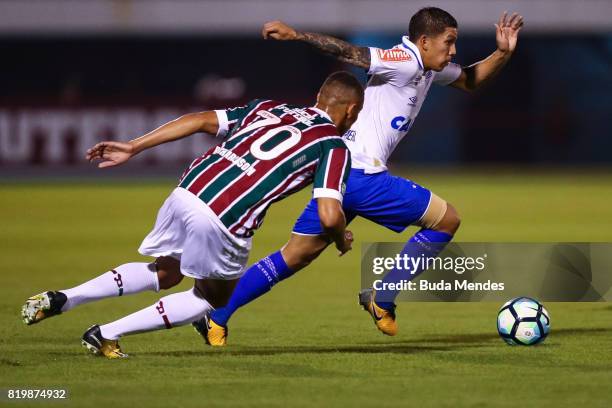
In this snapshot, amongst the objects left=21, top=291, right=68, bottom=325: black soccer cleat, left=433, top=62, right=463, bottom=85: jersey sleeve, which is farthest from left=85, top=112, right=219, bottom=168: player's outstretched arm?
left=433, top=62, right=463, bottom=85: jersey sleeve

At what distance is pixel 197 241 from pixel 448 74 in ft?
8.38

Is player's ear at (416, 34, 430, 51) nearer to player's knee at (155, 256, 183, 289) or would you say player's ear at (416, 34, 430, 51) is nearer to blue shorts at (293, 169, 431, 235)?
blue shorts at (293, 169, 431, 235)

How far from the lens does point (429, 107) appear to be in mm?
28125

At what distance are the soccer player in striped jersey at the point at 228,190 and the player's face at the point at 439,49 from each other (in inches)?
42.9

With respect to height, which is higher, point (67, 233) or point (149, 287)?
point (67, 233)

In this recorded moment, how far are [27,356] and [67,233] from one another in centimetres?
819

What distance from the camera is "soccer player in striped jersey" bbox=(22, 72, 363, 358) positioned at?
653 centimetres

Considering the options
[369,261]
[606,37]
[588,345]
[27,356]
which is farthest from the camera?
[606,37]

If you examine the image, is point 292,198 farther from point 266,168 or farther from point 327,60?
point 266,168

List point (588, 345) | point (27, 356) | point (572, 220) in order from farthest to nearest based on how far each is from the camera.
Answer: point (572, 220) → point (588, 345) → point (27, 356)

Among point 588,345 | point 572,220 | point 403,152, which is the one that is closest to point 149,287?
point 588,345

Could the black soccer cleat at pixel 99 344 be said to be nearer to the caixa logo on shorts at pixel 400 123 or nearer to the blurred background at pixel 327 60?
the caixa logo on shorts at pixel 400 123

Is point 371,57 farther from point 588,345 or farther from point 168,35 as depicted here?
point 168,35

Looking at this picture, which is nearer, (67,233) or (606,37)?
(67,233)
